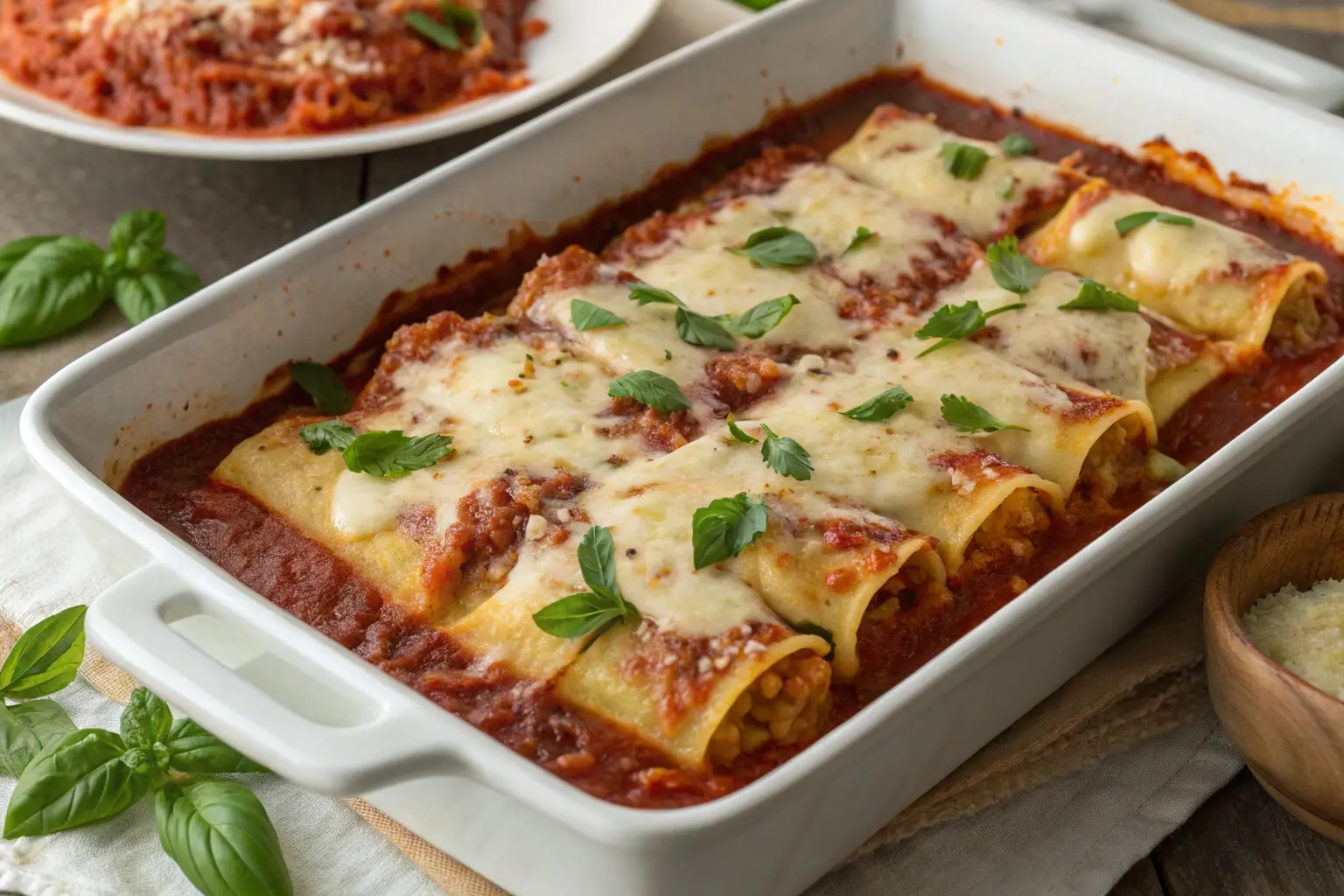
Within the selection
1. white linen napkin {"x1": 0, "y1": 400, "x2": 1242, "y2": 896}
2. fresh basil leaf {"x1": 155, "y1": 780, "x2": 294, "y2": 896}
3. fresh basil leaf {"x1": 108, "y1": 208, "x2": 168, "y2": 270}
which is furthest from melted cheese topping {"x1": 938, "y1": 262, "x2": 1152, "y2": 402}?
fresh basil leaf {"x1": 108, "y1": 208, "x2": 168, "y2": 270}

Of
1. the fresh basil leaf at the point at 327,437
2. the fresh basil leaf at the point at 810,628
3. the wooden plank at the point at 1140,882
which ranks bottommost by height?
the wooden plank at the point at 1140,882

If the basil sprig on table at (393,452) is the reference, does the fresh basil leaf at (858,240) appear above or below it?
above

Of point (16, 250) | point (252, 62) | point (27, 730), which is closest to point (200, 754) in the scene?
point (27, 730)

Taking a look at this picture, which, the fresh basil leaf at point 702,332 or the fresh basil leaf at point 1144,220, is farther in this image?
the fresh basil leaf at point 1144,220

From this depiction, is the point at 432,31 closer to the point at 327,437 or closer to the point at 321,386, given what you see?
the point at 321,386

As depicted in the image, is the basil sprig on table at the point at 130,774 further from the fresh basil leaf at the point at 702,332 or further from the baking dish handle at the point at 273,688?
the fresh basil leaf at the point at 702,332

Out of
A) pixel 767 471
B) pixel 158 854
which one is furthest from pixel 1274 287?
pixel 158 854

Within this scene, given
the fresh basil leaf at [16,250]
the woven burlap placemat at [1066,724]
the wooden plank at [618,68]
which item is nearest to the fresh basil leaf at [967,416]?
the woven burlap placemat at [1066,724]
